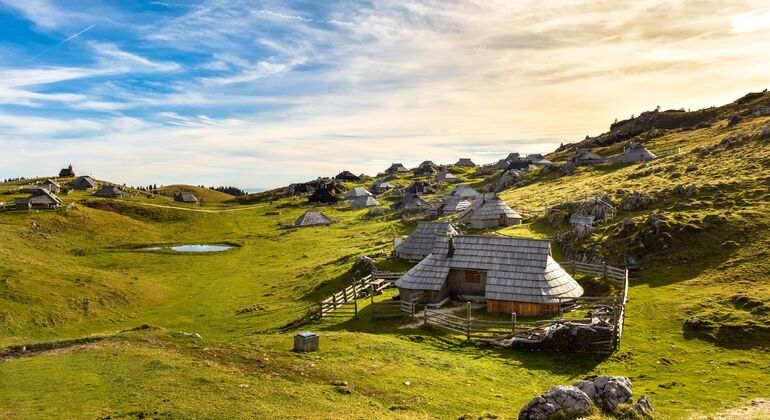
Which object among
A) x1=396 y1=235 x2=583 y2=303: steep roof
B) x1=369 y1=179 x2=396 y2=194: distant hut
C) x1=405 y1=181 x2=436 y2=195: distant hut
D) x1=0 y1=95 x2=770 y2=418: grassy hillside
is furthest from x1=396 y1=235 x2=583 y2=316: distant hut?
x1=369 y1=179 x2=396 y2=194: distant hut

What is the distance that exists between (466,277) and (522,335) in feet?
30.8

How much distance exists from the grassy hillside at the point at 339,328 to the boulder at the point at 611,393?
7.82 feet

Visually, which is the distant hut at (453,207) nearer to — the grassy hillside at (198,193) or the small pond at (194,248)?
the small pond at (194,248)

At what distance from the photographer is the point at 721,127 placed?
101438 mm

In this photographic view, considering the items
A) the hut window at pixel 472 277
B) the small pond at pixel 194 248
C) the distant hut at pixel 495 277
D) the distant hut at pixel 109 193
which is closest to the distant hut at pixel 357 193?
the small pond at pixel 194 248

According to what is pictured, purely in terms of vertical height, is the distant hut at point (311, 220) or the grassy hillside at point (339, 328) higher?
the distant hut at point (311, 220)

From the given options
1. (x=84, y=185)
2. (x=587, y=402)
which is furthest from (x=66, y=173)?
(x=587, y=402)

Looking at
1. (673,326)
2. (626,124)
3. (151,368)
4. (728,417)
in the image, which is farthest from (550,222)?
(626,124)

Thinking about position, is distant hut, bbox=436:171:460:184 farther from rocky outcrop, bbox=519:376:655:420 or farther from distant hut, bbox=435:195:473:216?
rocky outcrop, bbox=519:376:655:420

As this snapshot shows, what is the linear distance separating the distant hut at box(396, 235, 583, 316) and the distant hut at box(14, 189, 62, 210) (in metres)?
83.7

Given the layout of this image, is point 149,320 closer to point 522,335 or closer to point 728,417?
point 522,335

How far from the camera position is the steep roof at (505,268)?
30344 mm

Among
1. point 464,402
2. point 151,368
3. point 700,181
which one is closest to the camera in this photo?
point 464,402

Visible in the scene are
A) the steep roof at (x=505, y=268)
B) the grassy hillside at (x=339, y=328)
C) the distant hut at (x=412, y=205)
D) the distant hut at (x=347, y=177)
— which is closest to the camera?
the grassy hillside at (x=339, y=328)
